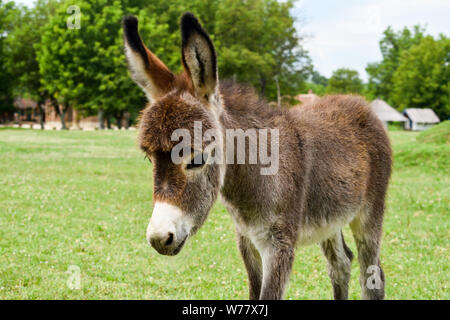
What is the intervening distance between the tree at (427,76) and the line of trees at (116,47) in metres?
19.7

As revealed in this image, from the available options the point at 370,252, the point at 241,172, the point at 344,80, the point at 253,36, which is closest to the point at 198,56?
the point at 241,172

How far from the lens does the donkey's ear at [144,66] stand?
312cm

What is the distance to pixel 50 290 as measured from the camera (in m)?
5.74

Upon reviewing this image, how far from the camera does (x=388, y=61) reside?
79.1 metres

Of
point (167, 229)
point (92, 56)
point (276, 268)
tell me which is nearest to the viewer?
point (167, 229)

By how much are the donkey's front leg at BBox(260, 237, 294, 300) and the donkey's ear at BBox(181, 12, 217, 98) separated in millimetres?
1257

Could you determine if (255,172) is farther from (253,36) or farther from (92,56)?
(253,36)

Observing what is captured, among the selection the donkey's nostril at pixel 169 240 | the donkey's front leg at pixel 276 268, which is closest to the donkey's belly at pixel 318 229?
the donkey's front leg at pixel 276 268

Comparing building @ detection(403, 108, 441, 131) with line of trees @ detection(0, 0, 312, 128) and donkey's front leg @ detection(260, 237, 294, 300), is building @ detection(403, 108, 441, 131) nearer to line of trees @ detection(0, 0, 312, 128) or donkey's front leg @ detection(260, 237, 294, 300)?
line of trees @ detection(0, 0, 312, 128)

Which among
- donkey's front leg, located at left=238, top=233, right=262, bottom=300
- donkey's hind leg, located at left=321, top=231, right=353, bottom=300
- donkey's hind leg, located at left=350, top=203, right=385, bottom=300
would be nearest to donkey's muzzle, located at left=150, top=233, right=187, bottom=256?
donkey's front leg, located at left=238, top=233, right=262, bottom=300

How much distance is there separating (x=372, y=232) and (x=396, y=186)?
10.4m

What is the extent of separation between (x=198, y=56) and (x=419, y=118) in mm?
73812

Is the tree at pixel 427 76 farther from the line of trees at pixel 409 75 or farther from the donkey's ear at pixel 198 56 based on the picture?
the donkey's ear at pixel 198 56

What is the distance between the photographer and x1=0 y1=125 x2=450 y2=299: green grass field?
6.00 meters
